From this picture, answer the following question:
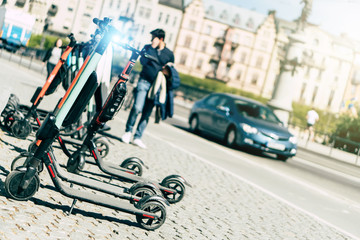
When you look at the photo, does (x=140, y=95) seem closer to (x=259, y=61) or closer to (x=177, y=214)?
(x=177, y=214)

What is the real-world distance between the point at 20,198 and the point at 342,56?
8612 cm

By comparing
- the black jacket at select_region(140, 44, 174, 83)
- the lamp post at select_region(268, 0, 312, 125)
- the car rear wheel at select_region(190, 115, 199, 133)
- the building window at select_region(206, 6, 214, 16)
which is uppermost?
the building window at select_region(206, 6, 214, 16)

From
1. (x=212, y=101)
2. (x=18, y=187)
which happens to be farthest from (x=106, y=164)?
(x=212, y=101)

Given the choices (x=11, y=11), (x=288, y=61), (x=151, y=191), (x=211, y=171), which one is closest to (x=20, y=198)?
(x=151, y=191)

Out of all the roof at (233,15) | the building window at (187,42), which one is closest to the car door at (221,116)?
the building window at (187,42)

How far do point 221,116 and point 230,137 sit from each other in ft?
2.80

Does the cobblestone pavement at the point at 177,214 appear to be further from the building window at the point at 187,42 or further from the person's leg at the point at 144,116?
the building window at the point at 187,42

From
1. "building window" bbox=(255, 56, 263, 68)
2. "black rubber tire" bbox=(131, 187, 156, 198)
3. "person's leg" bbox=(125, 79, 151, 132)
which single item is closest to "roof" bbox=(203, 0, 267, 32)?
"building window" bbox=(255, 56, 263, 68)

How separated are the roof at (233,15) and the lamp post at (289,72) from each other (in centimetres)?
6508

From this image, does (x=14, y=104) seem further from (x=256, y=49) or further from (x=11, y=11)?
(x=256, y=49)

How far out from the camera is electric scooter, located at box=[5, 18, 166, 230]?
12.8ft

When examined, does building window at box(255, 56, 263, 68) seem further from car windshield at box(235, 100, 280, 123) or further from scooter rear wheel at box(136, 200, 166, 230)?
scooter rear wheel at box(136, 200, 166, 230)

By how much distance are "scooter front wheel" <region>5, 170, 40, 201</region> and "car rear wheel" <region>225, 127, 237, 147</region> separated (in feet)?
32.5

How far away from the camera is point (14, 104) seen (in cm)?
676
